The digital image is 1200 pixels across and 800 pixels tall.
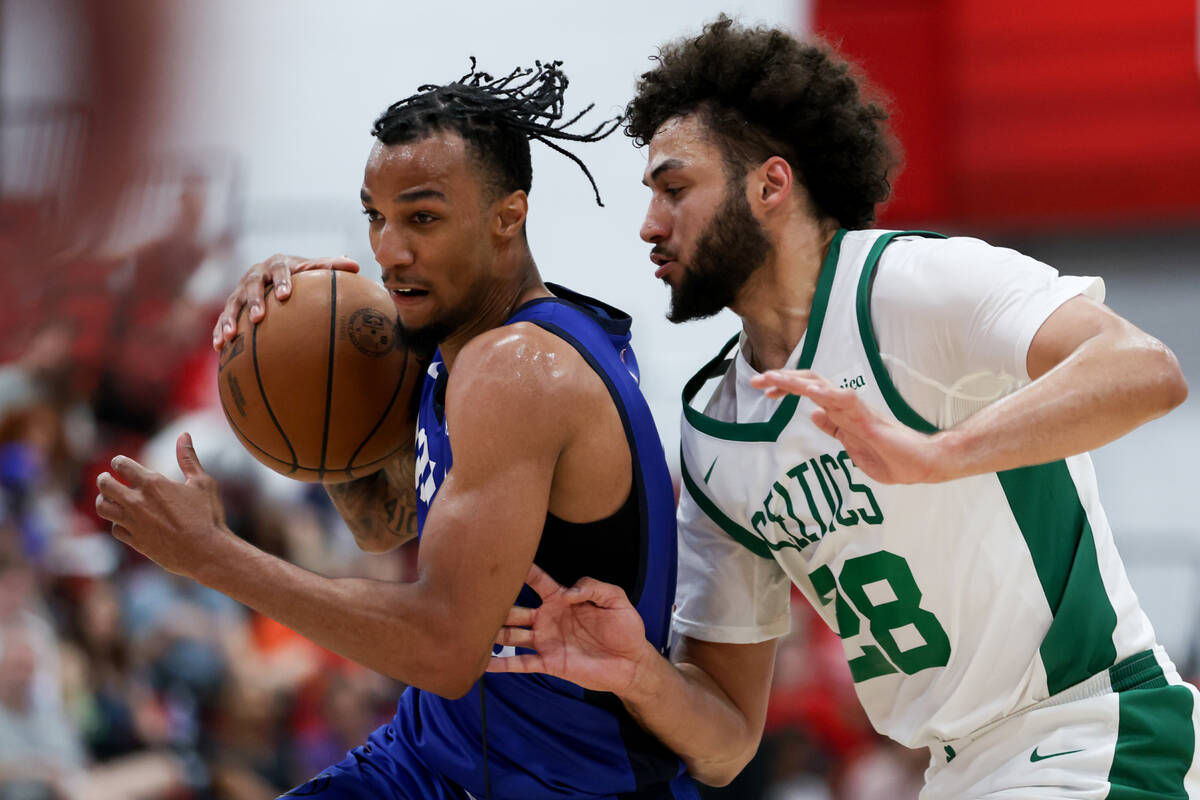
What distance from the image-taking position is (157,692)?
20.6 ft

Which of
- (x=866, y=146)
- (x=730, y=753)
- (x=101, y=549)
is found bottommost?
(x=101, y=549)

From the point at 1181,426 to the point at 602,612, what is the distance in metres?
6.27

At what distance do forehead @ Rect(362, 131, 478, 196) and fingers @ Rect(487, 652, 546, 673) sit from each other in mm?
964

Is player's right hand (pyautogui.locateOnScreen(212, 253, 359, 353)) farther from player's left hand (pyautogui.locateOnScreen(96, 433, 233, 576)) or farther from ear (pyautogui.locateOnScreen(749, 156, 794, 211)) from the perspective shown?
ear (pyautogui.locateOnScreen(749, 156, 794, 211))

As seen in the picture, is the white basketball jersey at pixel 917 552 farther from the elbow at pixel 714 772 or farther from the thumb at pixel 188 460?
the thumb at pixel 188 460

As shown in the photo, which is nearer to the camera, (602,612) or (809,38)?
(602,612)

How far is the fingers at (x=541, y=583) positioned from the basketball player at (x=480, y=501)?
0.06 meters

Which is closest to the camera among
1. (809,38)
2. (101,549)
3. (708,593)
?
(708,593)

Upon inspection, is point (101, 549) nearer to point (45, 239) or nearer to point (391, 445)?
point (45, 239)

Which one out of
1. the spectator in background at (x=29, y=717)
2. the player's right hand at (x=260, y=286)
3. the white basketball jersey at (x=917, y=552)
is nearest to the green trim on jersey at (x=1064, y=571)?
the white basketball jersey at (x=917, y=552)

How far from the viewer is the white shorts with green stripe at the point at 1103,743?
2.37 m

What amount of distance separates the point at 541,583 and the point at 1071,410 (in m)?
1.04

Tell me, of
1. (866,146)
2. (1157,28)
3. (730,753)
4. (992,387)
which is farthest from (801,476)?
(1157,28)

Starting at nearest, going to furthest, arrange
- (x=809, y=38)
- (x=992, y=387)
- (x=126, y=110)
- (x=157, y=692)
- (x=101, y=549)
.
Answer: (x=992, y=387) → (x=809, y=38) → (x=157, y=692) → (x=101, y=549) → (x=126, y=110)
